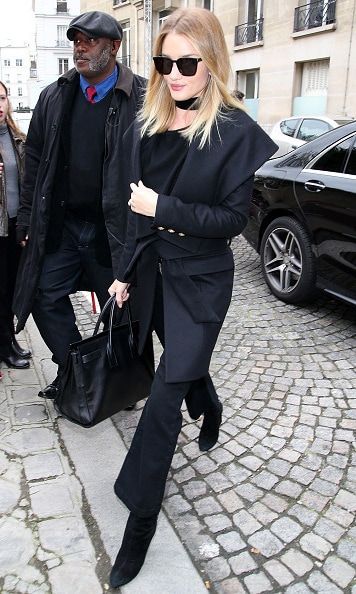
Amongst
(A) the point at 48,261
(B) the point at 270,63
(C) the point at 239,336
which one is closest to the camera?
(A) the point at 48,261

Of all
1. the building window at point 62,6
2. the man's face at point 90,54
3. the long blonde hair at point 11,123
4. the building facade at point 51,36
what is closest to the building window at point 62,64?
the building facade at point 51,36

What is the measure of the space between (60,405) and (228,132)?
133 cm

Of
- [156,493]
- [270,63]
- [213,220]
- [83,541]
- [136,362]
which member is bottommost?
[83,541]

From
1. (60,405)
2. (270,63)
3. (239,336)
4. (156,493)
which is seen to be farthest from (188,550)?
(270,63)

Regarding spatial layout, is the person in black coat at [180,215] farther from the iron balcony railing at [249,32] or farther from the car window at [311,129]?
the iron balcony railing at [249,32]

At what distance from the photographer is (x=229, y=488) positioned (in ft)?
8.41

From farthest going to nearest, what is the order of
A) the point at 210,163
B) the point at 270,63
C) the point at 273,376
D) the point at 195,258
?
the point at 270,63, the point at 273,376, the point at 195,258, the point at 210,163

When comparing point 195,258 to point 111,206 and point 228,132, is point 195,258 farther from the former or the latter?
point 111,206

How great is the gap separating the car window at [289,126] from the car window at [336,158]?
25.8 ft

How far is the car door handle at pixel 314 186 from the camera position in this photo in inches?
168

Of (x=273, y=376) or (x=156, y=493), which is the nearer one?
(x=156, y=493)

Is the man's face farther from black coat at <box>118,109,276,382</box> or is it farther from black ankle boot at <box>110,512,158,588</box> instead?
black ankle boot at <box>110,512,158,588</box>

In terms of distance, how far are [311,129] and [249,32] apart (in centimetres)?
1255

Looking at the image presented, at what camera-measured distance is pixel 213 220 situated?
6.16 feet
